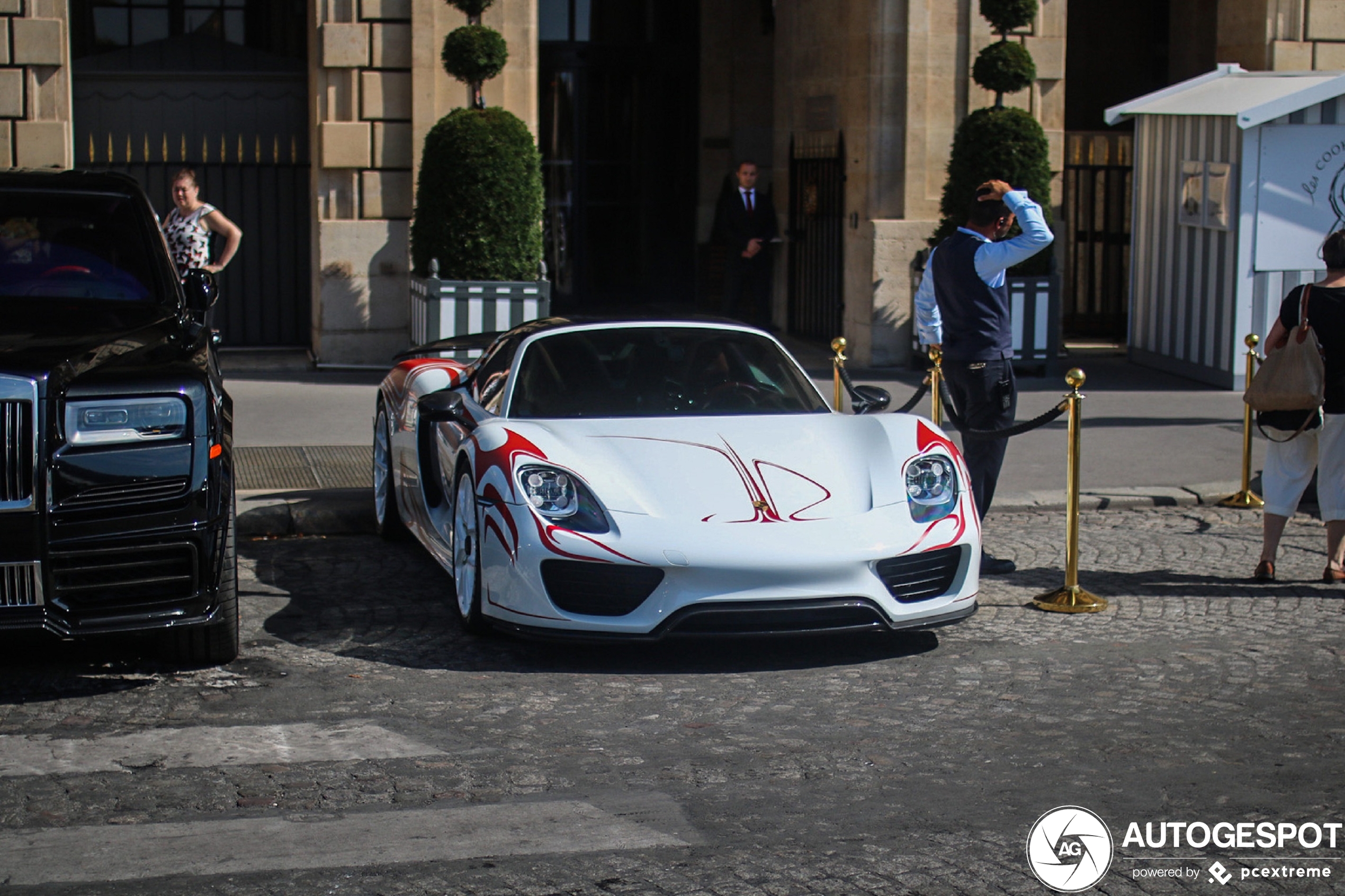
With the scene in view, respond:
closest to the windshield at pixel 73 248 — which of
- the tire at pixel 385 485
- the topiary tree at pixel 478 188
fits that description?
the tire at pixel 385 485

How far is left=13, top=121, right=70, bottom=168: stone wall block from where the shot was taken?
15.0 metres

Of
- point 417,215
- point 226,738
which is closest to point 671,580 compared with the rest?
point 226,738

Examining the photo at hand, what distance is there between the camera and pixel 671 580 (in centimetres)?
607

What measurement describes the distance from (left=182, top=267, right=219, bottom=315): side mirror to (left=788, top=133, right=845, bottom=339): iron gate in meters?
10.1

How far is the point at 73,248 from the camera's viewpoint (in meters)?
7.12

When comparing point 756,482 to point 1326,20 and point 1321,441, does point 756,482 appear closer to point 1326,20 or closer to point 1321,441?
point 1321,441

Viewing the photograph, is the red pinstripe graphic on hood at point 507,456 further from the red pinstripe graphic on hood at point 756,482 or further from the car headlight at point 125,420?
the car headlight at point 125,420

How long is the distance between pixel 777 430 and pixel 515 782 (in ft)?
7.59

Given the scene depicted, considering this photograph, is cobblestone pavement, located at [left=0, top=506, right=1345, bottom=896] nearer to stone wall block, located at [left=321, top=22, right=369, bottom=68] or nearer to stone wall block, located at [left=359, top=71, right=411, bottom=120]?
stone wall block, located at [left=359, top=71, right=411, bottom=120]

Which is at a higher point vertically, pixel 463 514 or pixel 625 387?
pixel 625 387

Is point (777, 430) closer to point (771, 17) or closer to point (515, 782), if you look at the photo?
point (515, 782)

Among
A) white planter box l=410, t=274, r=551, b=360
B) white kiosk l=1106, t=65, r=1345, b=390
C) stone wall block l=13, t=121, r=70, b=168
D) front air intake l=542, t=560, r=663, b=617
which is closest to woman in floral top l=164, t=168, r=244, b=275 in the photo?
white planter box l=410, t=274, r=551, b=360

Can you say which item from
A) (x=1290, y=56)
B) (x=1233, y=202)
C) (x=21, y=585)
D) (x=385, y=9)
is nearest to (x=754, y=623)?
(x=21, y=585)

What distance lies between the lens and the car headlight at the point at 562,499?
6223 mm
